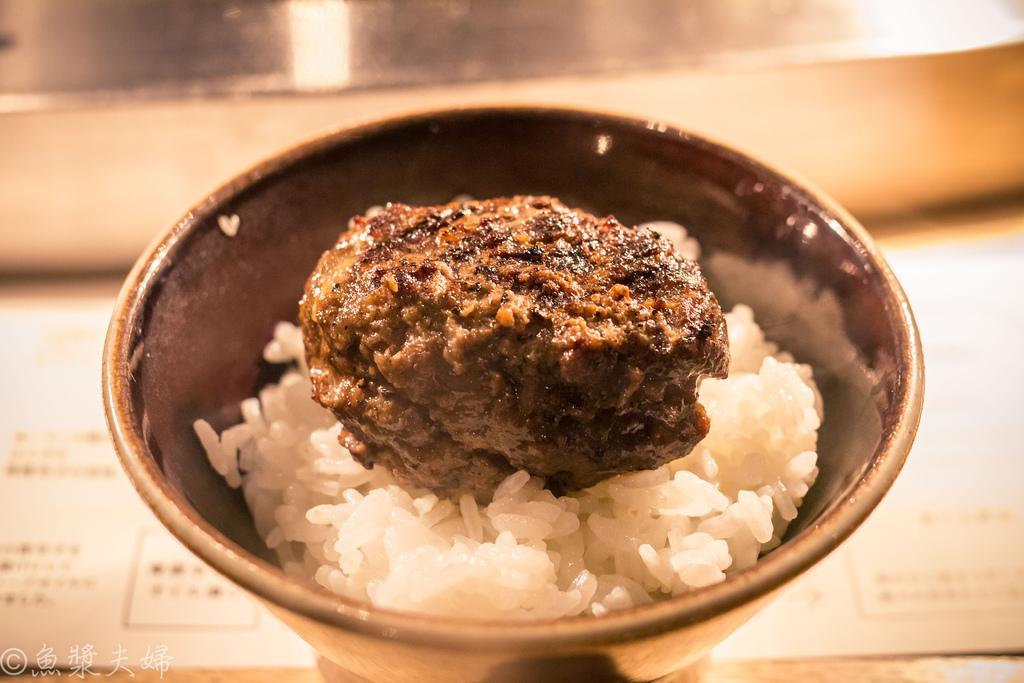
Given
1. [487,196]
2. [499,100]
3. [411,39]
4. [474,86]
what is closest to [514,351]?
[487,196]

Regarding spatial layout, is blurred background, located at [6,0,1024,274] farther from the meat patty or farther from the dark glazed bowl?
the meat patty

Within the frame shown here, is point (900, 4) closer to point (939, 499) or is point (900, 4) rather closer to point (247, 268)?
point (939, 499)

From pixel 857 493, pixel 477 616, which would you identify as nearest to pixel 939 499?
pixel 857 493

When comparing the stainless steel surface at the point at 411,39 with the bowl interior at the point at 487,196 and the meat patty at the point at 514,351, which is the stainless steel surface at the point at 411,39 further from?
the meat patty at the point at 514,351

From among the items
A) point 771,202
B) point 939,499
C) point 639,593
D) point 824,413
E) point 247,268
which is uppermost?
point 771,202

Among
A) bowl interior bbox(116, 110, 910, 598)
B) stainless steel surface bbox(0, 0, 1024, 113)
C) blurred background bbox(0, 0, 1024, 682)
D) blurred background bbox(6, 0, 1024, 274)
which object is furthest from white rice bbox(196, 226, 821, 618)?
stainless steel surface bbox(0, 0, 1024, 113)

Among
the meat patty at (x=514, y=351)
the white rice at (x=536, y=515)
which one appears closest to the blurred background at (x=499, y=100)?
the white rice at (x=536, y=515)
